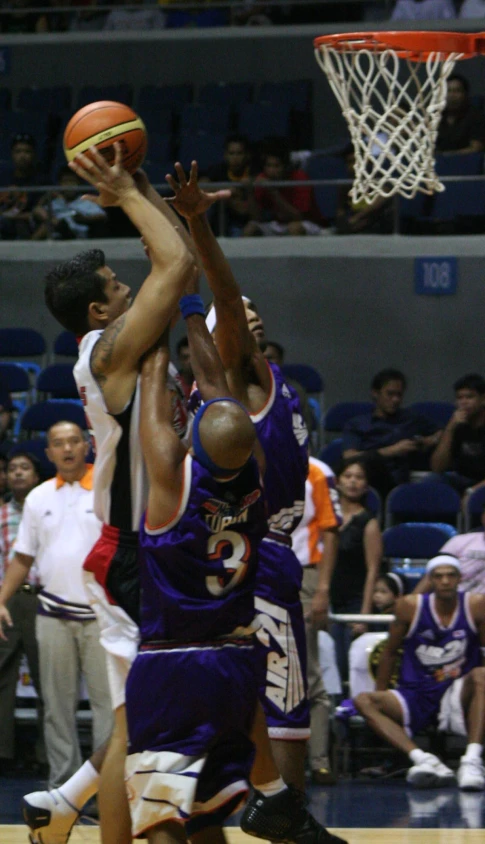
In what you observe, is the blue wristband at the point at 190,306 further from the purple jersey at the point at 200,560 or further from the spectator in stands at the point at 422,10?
the spectator in stands at the point at 422,10

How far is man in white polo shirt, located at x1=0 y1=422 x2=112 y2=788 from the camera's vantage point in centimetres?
701

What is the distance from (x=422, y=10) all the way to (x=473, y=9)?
0.45 meters

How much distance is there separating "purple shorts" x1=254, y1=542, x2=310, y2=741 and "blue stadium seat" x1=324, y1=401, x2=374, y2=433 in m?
5.52

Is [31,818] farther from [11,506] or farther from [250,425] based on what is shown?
[11,506]

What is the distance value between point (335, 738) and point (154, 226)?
4.20 metres

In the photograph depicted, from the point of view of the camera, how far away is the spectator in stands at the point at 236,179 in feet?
38.1

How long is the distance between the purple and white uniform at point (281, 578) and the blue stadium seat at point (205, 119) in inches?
334

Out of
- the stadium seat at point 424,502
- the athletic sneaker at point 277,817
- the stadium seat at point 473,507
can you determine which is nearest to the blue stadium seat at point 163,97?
the stadium seat at point 424,502

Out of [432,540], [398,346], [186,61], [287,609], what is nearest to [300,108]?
[186,61]

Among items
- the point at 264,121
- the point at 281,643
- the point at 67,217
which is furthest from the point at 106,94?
the point at 281,643

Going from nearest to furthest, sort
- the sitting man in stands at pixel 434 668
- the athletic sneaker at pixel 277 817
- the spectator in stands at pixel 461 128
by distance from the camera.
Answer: the athletic sneaker at pixel 277 817 < the sitting man in stands at pixel 434 668 < the spectator in stands at pixel 461 128

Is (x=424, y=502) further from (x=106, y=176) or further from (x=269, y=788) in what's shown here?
(x=106, y=176)

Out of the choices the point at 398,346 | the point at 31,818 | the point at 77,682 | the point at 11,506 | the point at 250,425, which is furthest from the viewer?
the point at 398,346

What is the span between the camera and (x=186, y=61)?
13.8 m
